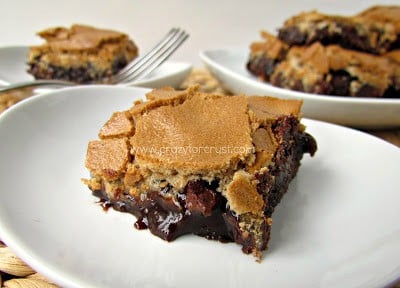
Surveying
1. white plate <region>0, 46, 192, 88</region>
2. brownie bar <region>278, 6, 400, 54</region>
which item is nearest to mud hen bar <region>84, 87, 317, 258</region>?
white plate <region>0, 46, 192, 88</region>

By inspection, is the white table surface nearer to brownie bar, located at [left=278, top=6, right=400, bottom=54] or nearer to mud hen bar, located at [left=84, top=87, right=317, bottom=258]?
brownie bar, located at [left=278, top=6, right=400, bottom=54]

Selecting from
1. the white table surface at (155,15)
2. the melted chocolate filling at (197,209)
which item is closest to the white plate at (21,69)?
the melted chocolate filling at (197,209)

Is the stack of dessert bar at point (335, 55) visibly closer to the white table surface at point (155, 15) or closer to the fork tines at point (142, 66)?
the fork tines at point (142, 66)

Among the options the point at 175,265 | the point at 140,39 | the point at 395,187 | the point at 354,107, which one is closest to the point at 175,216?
the point at 175,265

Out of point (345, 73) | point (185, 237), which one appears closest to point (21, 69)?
point (345, 73)

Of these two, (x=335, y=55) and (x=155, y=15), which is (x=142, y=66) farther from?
(x=155, y=15)

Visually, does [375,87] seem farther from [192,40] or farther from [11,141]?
[192,40]
